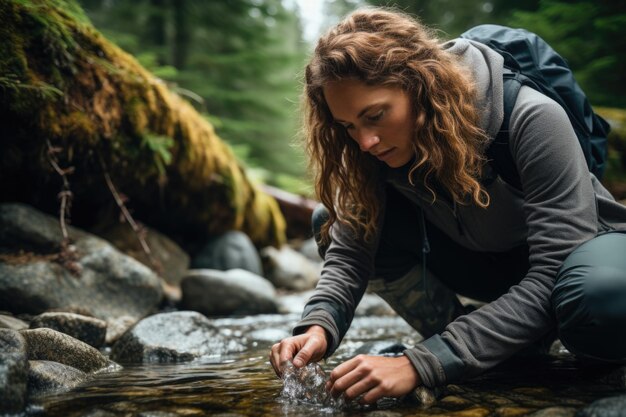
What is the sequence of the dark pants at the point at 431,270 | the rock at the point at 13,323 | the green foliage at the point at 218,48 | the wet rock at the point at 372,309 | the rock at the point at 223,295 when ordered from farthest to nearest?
the green foliage at the point at 218,48
the wet rock at the point at 372,309
the rock at the point at 223,295
the rock at the point at 13,323
the dark pants at the point at 431,270

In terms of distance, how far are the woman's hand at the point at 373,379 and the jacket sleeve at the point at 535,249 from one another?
0.22 feet

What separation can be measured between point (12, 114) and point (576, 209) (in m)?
3.30

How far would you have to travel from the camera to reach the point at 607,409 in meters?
1.56

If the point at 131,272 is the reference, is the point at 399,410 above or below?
below

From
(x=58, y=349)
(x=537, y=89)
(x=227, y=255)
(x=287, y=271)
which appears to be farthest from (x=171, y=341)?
(x=287, y=271)

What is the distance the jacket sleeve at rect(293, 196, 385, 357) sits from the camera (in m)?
2.32

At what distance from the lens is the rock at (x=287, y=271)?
6949 millimetres

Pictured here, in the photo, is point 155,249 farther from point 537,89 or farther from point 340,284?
point 537,89

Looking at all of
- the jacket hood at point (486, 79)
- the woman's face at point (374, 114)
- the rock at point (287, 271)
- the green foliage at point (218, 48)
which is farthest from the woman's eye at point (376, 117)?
the green foliage at point (218, 48)

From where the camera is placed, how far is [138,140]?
4.38m

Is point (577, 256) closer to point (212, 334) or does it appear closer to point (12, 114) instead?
point (212, 334)

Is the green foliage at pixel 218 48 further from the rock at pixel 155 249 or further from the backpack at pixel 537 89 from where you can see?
the backpack at pixel 537 89

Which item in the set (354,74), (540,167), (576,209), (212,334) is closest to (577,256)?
(576,209)

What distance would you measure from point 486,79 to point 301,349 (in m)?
1.39
